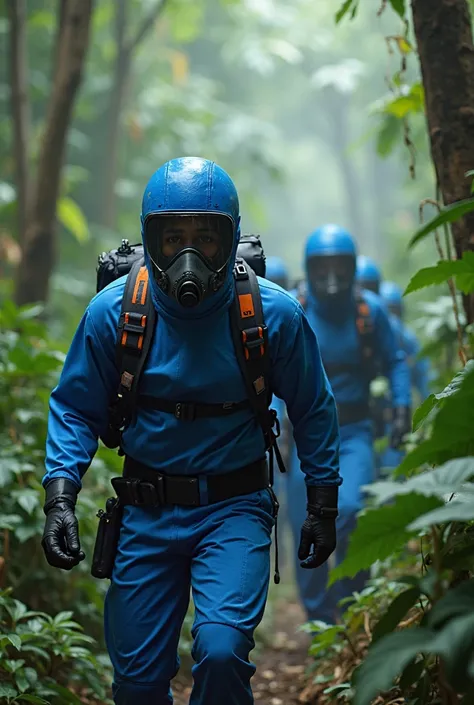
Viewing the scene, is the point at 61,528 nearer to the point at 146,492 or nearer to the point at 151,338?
the point at 146,492

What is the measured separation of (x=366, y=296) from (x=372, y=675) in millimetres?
5622

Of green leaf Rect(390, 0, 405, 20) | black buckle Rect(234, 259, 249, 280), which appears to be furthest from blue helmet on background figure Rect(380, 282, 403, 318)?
black buckle Rect(234, 259, 249, 280)

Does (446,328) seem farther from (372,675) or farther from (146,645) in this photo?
(372,675)

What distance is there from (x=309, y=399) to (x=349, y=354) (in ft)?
11.4

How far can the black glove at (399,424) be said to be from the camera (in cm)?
708

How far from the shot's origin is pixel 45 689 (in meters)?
3.84

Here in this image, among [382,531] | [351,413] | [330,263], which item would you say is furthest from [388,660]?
[330,263]

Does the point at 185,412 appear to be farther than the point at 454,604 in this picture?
Yes

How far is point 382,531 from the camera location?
2.22 meters

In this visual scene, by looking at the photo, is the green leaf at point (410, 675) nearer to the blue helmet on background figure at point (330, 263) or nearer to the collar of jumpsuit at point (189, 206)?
the collar of jumpsuit at point (189, 206)

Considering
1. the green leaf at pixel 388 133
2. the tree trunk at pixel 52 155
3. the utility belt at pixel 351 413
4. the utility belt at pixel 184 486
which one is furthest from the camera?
the tree trunk at pixel 52 155

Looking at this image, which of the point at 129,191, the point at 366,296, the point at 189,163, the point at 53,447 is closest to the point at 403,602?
the point at 53,447

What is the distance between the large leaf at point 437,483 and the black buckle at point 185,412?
140 centimetres

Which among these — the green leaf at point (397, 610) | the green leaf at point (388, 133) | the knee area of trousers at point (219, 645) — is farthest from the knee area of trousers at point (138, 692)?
the green leaf at point (388, 133)
